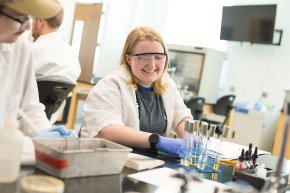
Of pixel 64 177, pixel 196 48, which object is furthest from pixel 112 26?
pixel 64 177

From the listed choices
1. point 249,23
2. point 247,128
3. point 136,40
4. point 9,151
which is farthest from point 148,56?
point 249,23

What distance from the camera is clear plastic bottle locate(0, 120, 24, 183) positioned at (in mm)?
791

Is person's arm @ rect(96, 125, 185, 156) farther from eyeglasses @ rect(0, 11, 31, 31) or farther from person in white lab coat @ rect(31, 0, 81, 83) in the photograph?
person in white lab coat @ rect(31, 0, 81, 83)

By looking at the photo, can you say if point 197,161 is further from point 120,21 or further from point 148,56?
point 120,21

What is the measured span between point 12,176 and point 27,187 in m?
0.12

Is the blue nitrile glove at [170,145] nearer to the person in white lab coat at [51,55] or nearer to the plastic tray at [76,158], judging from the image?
the plastic tray at [76,158]

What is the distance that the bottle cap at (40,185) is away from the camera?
699mm

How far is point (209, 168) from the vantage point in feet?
4.23

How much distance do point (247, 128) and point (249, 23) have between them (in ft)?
4.76

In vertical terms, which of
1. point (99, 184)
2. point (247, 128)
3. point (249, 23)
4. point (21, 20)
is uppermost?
point (249, 23)

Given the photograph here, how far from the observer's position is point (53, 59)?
8.24 feet

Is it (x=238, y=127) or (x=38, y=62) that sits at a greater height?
(x=38, y=62)

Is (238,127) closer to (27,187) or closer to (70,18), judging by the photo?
(70,18)

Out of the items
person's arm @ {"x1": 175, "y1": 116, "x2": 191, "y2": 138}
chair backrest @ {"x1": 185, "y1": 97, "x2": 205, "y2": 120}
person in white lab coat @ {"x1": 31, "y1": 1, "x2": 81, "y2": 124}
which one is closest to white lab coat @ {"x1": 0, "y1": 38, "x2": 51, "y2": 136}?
person's arm @ {"x1": 175, "y1": 116, "x2": 191, "y2": 138}
